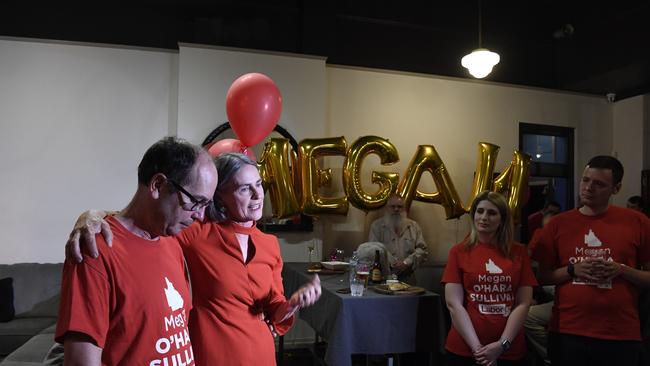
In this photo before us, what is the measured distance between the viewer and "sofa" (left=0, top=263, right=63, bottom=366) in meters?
3.65

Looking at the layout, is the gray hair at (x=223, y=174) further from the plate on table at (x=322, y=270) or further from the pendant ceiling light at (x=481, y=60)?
the pendant ceiling light at (x=481, y=60)

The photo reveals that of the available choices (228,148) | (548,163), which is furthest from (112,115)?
(548,163)

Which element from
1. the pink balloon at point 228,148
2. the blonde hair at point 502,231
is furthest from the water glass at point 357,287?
the pink balloon at point 228,148

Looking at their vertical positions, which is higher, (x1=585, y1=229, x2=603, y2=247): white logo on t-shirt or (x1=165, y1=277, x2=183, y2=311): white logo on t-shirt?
(x1=585, y1=229, x2=603, y2=247): white logo on t-shirt

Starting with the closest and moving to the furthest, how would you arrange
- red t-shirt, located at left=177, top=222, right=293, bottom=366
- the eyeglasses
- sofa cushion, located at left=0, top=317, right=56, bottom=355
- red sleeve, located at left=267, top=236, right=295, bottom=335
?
the eyeglasses → red t-shirt, located at left=177, top=222, right=293, bottom=366 → red sleeve, located at left=267, top=236, right=295, bottom=335 → sofa cushion, located at left=0, top=317, right=56, bottom=355

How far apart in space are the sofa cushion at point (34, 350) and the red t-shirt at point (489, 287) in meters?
2.54

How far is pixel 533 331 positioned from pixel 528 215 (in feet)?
9.97

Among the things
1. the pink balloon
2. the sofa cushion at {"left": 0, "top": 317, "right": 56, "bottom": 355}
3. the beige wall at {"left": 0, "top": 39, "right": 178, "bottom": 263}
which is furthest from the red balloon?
the sofa cushion at {"left": 0, "top": 317, "right": 56, "bottom": 355}

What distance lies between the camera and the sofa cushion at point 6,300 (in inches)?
154

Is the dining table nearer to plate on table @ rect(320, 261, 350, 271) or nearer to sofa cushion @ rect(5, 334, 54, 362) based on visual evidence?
plate on table @ rect(320, 261, 350, 271)

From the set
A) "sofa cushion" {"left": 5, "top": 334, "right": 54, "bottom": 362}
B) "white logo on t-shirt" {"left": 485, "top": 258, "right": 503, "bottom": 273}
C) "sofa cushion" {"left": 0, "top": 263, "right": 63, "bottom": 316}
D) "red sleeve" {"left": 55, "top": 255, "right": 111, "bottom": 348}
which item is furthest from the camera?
"sofa cushion" {"left": 0, "top": 263, "right": 63, "bottom": 316}

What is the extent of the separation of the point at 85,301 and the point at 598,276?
80.6 inches

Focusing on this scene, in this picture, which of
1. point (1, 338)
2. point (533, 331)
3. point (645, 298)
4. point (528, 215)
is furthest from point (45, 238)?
point (528, 215)

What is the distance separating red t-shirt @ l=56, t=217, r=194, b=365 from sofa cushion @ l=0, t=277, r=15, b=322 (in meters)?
3.81
